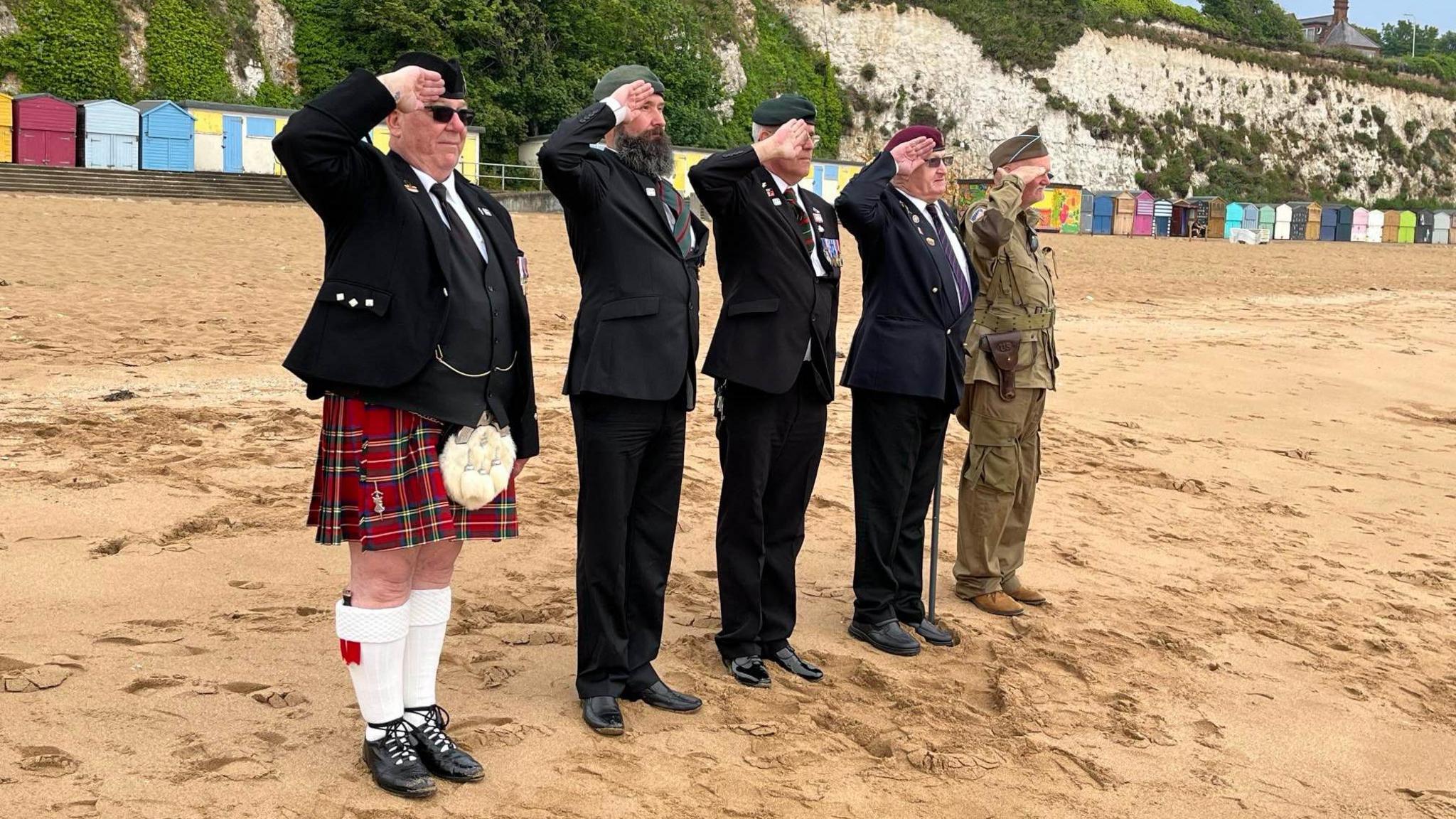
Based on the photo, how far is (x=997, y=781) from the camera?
3777mm

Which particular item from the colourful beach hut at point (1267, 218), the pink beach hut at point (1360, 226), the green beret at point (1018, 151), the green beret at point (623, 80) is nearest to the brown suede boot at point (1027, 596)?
the green beret at point (1018, 151)

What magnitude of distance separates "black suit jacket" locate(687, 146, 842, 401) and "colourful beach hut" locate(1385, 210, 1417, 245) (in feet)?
211

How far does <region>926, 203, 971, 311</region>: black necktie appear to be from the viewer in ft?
16.9

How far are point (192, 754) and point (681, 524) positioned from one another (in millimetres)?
3246

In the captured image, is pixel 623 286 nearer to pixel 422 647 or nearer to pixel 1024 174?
pixel 422 647

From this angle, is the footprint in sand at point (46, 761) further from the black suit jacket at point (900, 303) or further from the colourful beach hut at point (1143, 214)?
the colourful beach hut at point (1143, 214)

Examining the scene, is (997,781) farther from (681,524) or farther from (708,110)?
(708,110)

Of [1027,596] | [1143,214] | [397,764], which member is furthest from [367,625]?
[1143,214]

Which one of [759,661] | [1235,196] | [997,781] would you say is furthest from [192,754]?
[1235,196]

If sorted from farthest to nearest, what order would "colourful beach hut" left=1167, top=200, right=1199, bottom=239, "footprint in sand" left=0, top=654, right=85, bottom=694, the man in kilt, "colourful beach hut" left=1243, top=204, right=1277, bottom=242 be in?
"colourful beach hut" left=1243, top=204, right=1277, bottom=242, "colourful beach hut" left=1167, top=200, right=1199, bottom=239, "footprint in sand" left=0, top=654, right=85, bottom=694, the man in kilt

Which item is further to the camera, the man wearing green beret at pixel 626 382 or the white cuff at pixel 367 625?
the man wearing green beret at pixel 626 382

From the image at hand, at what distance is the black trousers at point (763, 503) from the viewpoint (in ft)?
14.7

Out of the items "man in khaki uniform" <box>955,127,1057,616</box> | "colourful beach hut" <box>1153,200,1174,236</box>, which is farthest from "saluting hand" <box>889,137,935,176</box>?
"colourful beach hut" <box>1153,200,1174,236</box>

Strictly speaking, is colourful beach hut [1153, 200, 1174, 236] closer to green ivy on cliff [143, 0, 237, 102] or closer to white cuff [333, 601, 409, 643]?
green ivy on cliff [143, 0, 237, 102]
